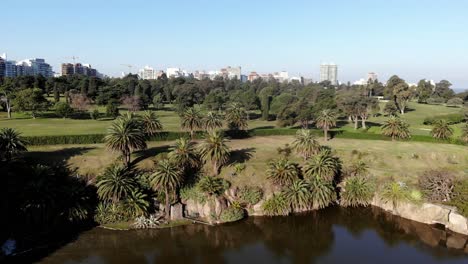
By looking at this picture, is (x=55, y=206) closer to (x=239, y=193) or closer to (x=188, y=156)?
(x=188, y=156)

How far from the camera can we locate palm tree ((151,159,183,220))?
48.2 metres

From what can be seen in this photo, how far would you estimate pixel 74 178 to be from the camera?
171 ft

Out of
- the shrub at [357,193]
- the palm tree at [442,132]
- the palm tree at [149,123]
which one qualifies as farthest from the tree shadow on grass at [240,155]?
the palm tree at [442,132]

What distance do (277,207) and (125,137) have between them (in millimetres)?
24292

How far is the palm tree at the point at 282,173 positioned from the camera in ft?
172

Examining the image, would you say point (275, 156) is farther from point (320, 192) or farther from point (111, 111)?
point (111, 111)

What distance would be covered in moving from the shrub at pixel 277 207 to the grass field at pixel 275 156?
114 inches

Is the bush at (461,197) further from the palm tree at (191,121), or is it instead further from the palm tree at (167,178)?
the palm tree at (191,121)

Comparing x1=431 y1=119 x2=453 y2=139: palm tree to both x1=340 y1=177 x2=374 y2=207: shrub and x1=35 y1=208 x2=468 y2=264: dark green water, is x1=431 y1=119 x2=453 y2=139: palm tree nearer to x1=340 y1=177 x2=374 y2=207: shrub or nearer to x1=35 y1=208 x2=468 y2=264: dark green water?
x1=340 y1=177 x2=374 y2=207: shrub

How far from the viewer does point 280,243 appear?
44.9m

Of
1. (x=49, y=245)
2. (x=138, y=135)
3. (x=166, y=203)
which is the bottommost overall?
(x=49, y=245)

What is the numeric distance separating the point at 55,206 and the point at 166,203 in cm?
1391

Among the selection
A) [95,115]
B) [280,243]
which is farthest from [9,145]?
[95,115]

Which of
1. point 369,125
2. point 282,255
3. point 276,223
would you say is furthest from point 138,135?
point 369,125
